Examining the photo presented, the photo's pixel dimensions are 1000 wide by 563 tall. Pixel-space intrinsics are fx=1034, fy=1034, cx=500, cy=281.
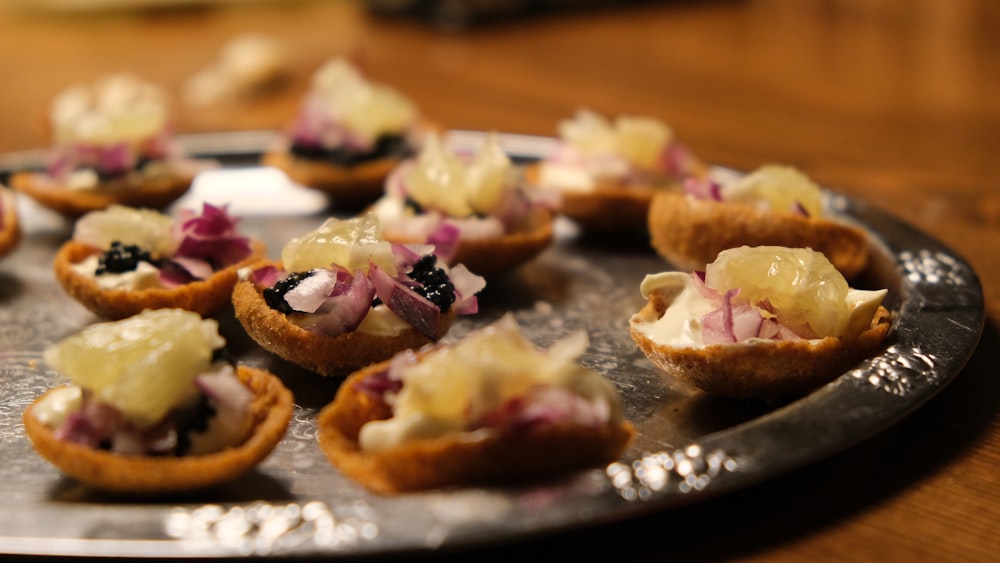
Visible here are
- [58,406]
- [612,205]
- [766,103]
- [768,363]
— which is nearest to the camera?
[58,406]

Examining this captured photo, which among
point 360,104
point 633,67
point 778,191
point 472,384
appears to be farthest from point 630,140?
point 633,67

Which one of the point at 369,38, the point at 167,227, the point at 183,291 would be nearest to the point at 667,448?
the point at 183,291

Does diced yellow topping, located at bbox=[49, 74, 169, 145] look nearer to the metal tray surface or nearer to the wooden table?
the metal tray surface

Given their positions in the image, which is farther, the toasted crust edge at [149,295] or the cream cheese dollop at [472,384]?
the toasted crust edge at [149,295]

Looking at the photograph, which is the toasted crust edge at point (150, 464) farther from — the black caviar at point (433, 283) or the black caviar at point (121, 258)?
the black caviar at point (121, 258)

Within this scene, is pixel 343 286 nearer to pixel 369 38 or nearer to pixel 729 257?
pixel 729 257

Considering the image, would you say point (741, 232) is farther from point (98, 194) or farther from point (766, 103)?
point (766, 103)

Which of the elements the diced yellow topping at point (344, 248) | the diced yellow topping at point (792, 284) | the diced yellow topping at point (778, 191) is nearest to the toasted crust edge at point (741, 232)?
the diced yellow topping at point (778, 191)
